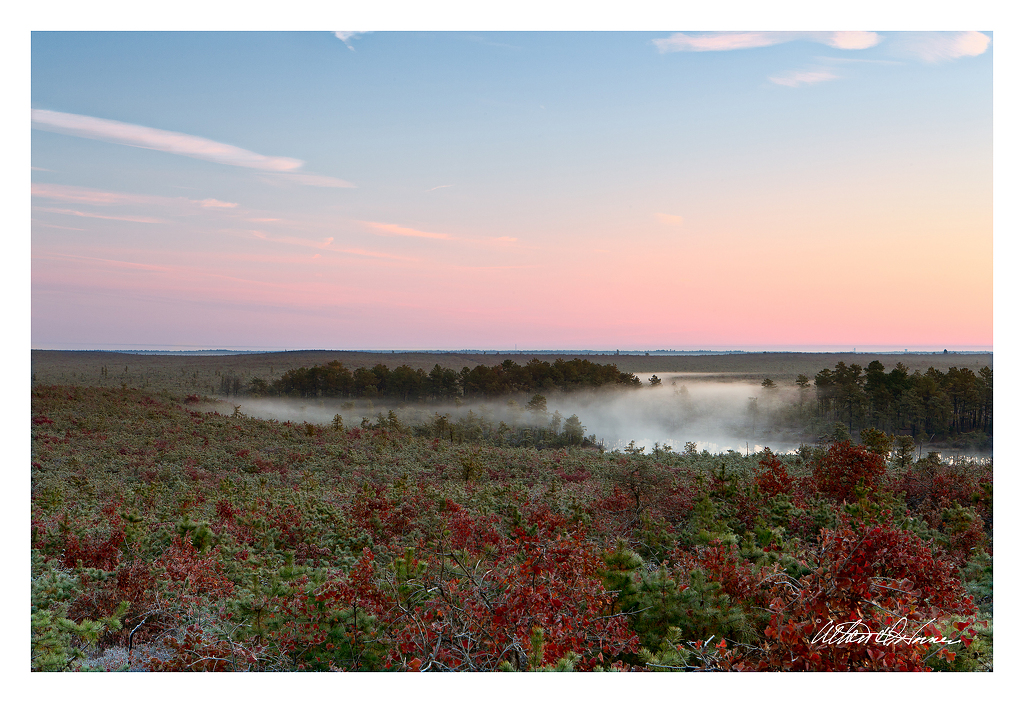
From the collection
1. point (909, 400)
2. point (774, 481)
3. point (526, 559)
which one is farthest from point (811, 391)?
point (526, 559)

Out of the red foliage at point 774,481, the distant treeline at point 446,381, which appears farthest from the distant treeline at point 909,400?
the distant treeline at point 446,381

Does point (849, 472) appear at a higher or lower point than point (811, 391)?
lower

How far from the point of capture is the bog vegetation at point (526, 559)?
18.5ft

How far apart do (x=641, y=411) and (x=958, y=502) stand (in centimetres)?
2112

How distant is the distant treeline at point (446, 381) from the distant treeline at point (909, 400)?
16396 mm

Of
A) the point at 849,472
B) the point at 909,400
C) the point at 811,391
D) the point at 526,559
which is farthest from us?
the point at 811,391

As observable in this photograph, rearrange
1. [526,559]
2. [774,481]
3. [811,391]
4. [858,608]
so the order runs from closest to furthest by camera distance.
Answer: [858,608] < [526,559] < [774,481] < [811,391]

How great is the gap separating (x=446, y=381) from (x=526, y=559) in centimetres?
3399

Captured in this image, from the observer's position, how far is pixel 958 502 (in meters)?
10.5

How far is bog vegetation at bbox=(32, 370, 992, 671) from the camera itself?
18.5 ft

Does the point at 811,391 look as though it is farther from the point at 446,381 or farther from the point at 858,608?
the point at 446,381
